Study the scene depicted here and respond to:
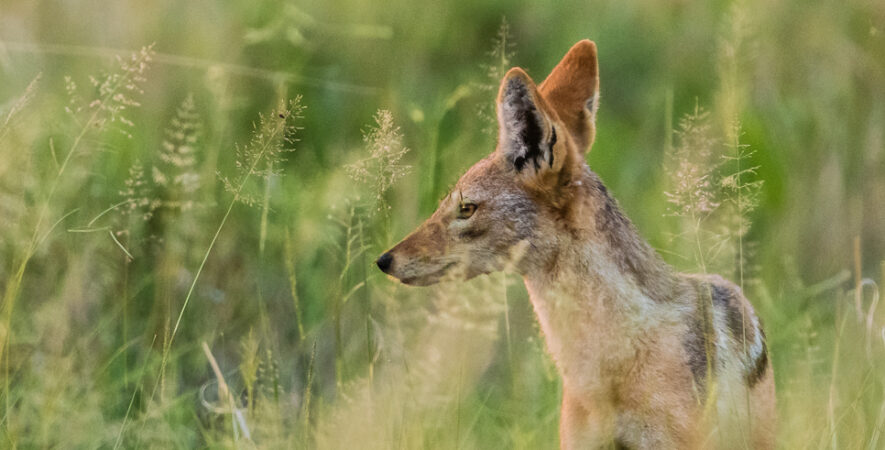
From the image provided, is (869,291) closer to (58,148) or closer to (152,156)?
(152,156)

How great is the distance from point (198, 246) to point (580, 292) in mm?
2654

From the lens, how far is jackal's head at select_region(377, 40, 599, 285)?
12.9ft

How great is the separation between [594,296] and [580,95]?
865 mm

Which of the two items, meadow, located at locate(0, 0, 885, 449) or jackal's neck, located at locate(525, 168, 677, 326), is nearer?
jackal's neck, located at locate(525, 168, 677, 326)

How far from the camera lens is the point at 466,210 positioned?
13.4ft

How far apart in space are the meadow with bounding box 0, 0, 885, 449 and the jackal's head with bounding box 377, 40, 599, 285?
0.66ft

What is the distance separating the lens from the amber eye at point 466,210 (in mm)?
4070

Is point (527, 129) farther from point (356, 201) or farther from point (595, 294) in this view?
point (356, 201)

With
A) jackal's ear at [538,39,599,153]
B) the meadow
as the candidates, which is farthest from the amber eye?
jackal's ear at [538,39,599,153]

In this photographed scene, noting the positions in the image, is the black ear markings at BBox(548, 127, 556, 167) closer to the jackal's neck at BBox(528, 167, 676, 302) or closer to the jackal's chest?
the jackal's neck at BBox(528, 167, 676, 302)

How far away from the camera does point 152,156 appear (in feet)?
20.9

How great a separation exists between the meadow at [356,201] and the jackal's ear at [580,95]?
322 millimetres

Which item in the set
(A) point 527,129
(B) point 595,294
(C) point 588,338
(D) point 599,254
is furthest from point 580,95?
(C) point 588,338

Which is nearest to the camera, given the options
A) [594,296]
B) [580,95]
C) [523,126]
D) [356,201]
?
[594,296]
